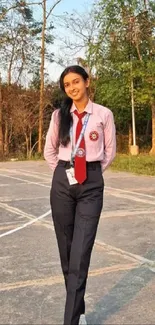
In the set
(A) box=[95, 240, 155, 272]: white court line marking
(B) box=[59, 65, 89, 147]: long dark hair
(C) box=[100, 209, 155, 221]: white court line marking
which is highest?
(B) box=[59, 65, 89, 147]: long dark hair

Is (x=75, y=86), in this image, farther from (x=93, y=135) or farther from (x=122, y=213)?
(x=122, y=213)

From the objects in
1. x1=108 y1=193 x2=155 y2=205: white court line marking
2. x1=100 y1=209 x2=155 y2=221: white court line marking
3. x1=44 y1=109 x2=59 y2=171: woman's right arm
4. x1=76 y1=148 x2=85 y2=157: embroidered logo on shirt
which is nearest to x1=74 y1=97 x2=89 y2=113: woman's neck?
x1=44 y1=109 x2=59 y2=171: woman's right arm

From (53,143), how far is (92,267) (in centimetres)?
172

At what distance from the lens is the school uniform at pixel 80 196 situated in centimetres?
283

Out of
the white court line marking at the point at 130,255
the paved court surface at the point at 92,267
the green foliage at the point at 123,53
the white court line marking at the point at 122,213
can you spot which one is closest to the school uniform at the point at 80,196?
the paved court surface at the point at 92,267

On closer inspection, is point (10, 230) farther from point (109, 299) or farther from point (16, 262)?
point (109, 299)

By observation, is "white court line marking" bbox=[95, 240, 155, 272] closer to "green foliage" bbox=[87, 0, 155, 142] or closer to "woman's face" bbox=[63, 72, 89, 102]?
"woman's face" bbox=[63, 72, 89, 102]

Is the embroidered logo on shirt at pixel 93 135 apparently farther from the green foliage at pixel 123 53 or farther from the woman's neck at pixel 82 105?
the green foliage at pixel 123 53

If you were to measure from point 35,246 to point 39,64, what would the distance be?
64.0ft

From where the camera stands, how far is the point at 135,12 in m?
21.3

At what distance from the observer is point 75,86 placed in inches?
115

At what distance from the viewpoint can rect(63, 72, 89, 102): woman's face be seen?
115 inches

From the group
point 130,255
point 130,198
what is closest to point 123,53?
point 130,198

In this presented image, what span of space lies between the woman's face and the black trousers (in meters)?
0.42
